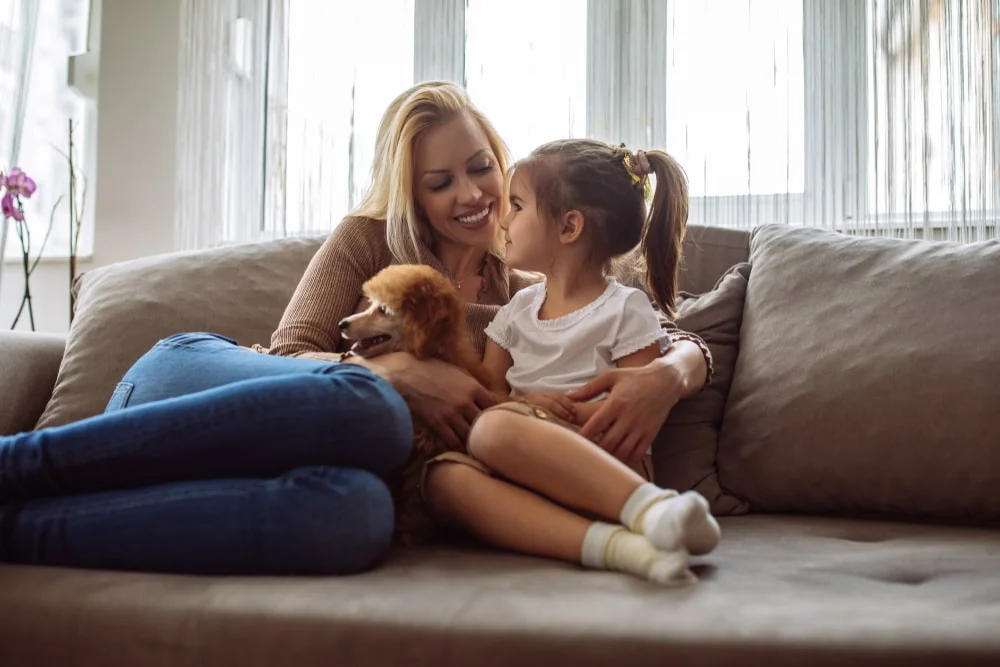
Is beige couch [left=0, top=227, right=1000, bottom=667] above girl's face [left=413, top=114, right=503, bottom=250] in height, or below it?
below

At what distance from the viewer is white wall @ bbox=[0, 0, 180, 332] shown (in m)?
2.90

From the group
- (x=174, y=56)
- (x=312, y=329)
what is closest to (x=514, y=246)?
(x=312, y=329)

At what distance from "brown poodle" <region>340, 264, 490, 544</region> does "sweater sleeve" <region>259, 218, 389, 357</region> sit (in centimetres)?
20

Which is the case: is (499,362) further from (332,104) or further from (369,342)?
(332,104)

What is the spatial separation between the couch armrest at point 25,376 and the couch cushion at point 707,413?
4.12ft

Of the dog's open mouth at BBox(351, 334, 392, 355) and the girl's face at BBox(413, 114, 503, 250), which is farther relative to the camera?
the girl's face at BBox(413, 114, 503, 250)

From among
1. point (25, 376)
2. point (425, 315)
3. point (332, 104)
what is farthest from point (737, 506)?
point (332, 104)

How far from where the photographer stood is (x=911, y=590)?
41.1 inches

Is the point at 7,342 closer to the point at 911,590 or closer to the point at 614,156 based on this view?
the point at 614,156

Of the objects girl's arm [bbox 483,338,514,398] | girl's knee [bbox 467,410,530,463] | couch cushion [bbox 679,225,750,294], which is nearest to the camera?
girl's knee [bbox 467,410,530,463]

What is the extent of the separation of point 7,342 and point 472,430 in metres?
1.11

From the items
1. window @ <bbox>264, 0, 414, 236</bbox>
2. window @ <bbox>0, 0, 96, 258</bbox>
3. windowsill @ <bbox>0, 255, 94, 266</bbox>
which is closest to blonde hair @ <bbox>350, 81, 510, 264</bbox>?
window @ <bbox>264, 0, 414, 236</bbox>

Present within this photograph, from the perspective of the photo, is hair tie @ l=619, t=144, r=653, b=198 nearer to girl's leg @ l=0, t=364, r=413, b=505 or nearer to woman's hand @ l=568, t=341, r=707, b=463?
woman's hand @ l=568, t=341, r=707, b=463

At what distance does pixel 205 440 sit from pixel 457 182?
820 millimetres
